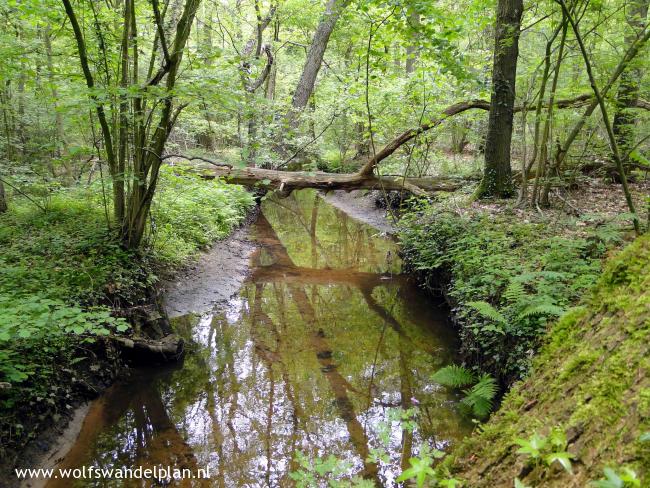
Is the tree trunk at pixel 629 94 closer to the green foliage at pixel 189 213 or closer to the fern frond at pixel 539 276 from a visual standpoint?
the fern frond at pixel 539 276

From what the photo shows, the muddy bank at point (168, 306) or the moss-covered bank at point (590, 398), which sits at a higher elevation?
the moss-covered bank at point (590, 398)

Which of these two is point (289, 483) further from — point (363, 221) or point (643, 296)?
point (363, 221)

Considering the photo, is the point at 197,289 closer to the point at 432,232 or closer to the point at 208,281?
the point at 208,281

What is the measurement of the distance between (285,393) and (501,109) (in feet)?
24.3

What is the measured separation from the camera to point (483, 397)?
4527mm

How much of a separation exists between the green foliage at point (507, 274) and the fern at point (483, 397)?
0.19m

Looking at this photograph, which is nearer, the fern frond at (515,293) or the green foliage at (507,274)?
the green foliage at (507,274)

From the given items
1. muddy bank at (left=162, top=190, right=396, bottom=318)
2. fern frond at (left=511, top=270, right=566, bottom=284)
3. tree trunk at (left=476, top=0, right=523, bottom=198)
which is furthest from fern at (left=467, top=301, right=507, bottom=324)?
tree trunk at (left=476, top=0, right=523, bottom=198)

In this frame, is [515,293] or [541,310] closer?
[541,310]

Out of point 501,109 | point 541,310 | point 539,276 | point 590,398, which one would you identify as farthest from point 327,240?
point 590,398

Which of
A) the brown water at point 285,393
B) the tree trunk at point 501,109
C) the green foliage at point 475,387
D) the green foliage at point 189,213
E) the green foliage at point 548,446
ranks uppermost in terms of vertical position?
the tree trunk at point 501,109

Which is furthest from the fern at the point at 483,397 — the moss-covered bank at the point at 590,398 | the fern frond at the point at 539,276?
the moss-covered bank at the point at 590,398

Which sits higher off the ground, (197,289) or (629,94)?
(629,94)

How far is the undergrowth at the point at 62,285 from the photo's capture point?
3832 mm
